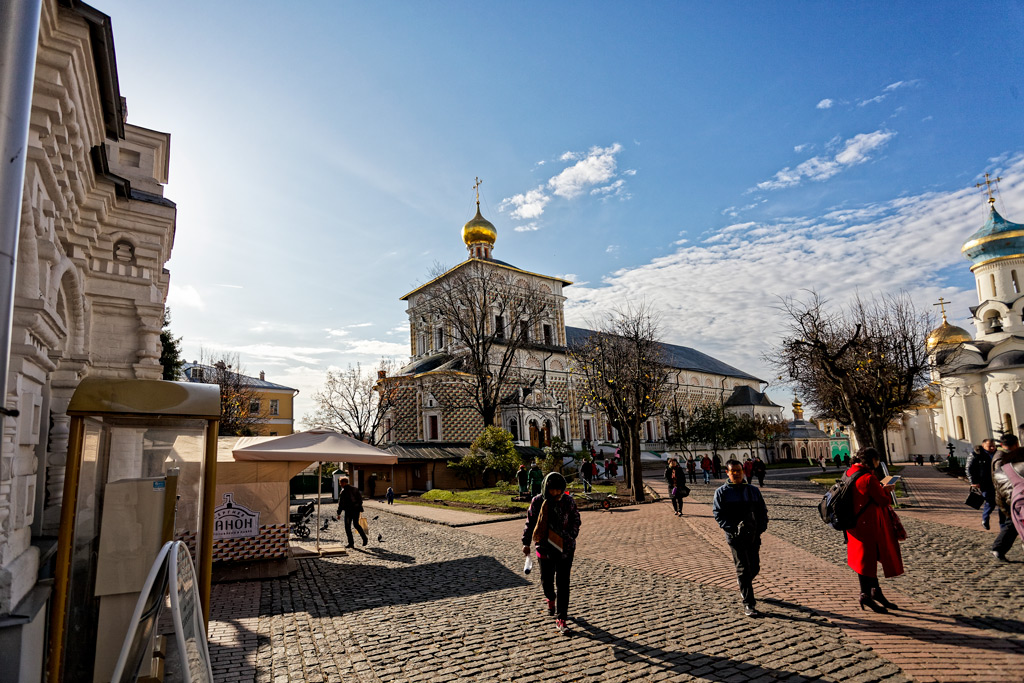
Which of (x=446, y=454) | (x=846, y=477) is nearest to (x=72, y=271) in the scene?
(x=846, y=477)

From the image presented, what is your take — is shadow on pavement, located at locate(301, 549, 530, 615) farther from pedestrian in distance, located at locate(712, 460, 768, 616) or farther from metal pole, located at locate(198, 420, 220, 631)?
pedestrian in distance, located at locate(712, 460, 768, 616)

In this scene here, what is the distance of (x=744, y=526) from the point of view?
21.5ft

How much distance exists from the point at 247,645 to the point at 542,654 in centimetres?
306

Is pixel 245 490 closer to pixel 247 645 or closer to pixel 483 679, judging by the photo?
pixel 247 645

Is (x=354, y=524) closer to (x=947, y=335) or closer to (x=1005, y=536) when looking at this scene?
(x=1005, y=536)

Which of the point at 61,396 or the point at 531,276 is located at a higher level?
the point at 531,276

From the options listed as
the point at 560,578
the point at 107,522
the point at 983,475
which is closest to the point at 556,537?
the point at 560,578

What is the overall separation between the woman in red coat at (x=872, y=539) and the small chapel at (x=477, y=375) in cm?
2333

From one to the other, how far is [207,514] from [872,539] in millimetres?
6518

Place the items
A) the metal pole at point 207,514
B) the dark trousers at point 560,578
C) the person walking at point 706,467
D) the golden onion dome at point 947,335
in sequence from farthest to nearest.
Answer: the golden onion dome at point 947,335 < the person walking at point 706,467 < the dark trousers at point 560,578 < the metal pole at point 207,514

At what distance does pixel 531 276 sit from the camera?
4434cm

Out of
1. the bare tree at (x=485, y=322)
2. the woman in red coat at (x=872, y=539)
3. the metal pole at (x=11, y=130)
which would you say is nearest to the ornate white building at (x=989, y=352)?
the bare tree at (x=485, y=322)

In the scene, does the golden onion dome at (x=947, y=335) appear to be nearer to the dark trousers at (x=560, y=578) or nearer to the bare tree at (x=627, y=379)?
the bare tree at (x=627, y=379)

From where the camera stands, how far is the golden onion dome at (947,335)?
39594 millimetres
